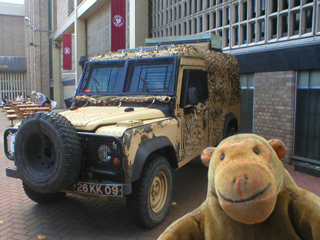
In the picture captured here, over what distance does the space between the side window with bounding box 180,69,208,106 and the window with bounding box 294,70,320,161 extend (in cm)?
252

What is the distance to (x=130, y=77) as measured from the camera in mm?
5078

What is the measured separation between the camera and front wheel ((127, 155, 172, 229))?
3752 mm

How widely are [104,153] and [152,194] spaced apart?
0.91 metres

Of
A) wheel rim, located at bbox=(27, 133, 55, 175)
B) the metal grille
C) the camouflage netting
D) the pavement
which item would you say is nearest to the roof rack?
the camouflage netting

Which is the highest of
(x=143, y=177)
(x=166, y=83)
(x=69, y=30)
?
(x=69, y=30)

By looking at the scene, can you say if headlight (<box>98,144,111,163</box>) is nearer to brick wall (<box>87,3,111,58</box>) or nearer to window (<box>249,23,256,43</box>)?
window (<box>249,23,256,43</box>)

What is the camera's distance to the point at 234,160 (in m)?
1.73

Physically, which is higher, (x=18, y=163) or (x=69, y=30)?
(x=69, y=30)

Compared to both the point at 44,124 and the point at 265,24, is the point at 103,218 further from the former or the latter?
the point at 265,24

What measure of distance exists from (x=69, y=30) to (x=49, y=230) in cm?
2415

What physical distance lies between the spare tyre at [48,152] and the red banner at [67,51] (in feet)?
64.2

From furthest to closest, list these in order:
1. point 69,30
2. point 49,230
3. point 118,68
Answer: point 69,30, point 118,68, point 49,230

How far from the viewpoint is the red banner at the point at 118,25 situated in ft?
39.2

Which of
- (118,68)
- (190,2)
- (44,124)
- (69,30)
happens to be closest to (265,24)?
(190,2)
